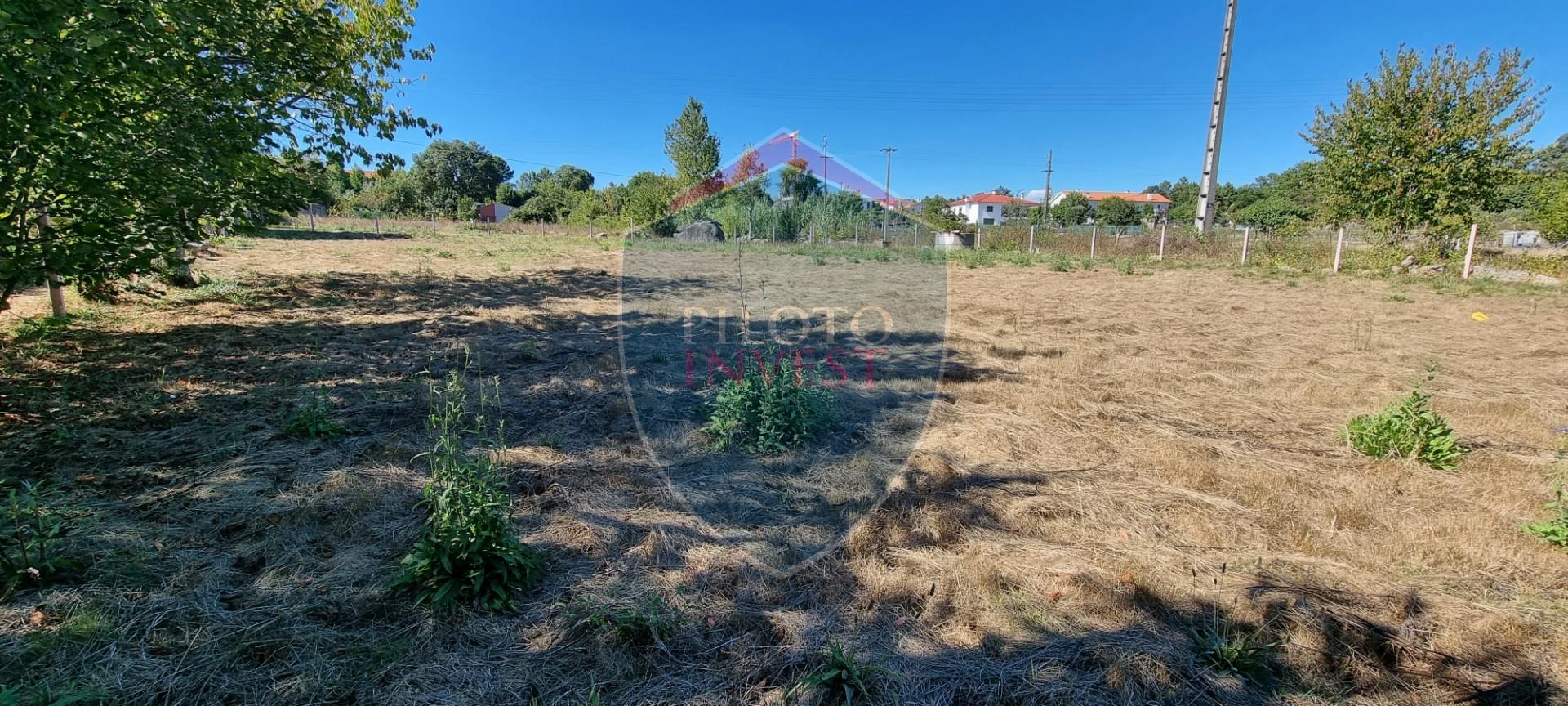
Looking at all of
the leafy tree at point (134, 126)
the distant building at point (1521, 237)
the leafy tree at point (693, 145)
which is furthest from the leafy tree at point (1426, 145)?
the leafy tree at point (134, 126)

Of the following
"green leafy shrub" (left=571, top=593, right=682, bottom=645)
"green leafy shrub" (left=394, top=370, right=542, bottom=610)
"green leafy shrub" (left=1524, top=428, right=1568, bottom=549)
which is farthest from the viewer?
"green leafy shrub" (left=1524, top=428, right=1568, bottom=549)

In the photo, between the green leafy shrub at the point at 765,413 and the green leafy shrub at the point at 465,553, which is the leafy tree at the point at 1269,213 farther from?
the green leafy shrub at the point at 465,553

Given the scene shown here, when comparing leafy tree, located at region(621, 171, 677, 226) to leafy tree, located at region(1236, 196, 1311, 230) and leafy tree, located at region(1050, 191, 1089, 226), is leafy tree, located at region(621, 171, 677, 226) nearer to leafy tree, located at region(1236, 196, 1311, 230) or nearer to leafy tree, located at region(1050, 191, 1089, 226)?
leafy tree, located at region(1236, 196, 1311, 230)

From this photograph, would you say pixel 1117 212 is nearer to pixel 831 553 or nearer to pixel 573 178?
pixel 573 178

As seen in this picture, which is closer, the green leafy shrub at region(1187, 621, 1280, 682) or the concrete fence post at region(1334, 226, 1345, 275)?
the green leafy shrub at region(1187, 621, 1280, 682)

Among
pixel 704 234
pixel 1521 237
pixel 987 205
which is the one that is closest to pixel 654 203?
pixel 704 234

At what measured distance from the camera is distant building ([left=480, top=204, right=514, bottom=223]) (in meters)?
48.0

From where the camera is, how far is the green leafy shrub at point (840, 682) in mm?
1773

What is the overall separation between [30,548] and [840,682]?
2.84m

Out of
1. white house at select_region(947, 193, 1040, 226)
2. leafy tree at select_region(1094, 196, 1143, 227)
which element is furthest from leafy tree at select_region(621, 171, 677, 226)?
white house at select_region(947, 193, 1040, 226)

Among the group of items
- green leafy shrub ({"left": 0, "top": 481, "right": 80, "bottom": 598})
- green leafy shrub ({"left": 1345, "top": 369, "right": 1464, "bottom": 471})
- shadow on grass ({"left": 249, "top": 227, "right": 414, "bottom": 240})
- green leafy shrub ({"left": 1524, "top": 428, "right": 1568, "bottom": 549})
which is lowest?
green leafy shrub ({"left": 0, "top": 481, "right": 80, "bottom": 598})

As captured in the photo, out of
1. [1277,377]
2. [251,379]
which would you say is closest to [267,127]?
→ [251,379]

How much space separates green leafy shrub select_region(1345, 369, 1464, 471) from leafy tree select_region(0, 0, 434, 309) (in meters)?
7.14

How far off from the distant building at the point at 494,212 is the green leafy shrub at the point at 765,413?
49314 mm
